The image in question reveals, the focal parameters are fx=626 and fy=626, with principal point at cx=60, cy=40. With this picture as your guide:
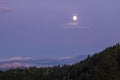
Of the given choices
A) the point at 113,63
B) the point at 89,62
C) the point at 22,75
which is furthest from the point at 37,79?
the point at 113,63

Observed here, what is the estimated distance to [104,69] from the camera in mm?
137625

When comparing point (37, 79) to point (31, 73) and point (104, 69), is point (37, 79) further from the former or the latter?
point (104, 69)

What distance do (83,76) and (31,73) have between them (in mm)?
20740

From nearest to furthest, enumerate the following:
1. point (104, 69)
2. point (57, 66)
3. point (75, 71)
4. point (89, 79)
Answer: point (104, 69), point (89, 79), point (75, 71), point (57, 66)

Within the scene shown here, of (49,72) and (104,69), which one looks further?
(49,72)

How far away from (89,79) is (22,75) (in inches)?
1128

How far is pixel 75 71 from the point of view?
179 m

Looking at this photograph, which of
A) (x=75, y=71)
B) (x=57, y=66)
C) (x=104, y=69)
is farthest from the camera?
(x=57, y=66)

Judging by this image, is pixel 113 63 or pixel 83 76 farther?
pixel 83 76

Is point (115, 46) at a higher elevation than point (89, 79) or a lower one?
higher

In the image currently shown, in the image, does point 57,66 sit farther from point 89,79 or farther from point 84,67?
point 89,79

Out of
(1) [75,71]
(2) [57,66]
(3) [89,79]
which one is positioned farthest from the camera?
(2) [57,66]

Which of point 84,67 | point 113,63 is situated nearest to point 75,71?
point 84,67

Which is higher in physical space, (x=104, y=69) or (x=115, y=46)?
(x=115, y=46)
